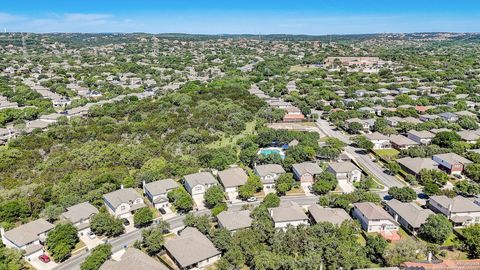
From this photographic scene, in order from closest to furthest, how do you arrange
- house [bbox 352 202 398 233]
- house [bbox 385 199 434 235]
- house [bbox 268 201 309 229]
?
house [bbox 385 199 434 235] → house [bbox 352 202 398 233] → house [bbox 268 201 309 229]

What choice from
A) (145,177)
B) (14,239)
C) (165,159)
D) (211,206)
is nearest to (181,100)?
(165,159)

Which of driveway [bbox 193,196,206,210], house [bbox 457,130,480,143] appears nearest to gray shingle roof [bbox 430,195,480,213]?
driveway [bbox 193,196,206,210]

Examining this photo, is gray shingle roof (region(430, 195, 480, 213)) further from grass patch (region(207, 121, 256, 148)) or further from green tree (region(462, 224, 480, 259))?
grass patch (region(207, 121, 256, 148))

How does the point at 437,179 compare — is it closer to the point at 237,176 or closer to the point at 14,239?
the point at 237,176

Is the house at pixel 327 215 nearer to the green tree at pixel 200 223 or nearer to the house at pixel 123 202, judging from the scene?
the green tree at pixel 200 223

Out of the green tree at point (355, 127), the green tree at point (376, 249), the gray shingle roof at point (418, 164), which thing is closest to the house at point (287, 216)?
the green tree at point (376, 249)

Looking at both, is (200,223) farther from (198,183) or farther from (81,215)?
(81,215)

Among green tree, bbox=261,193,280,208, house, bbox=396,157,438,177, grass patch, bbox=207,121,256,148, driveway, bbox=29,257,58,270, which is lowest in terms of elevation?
driveway, bbox=29,257,58,270
